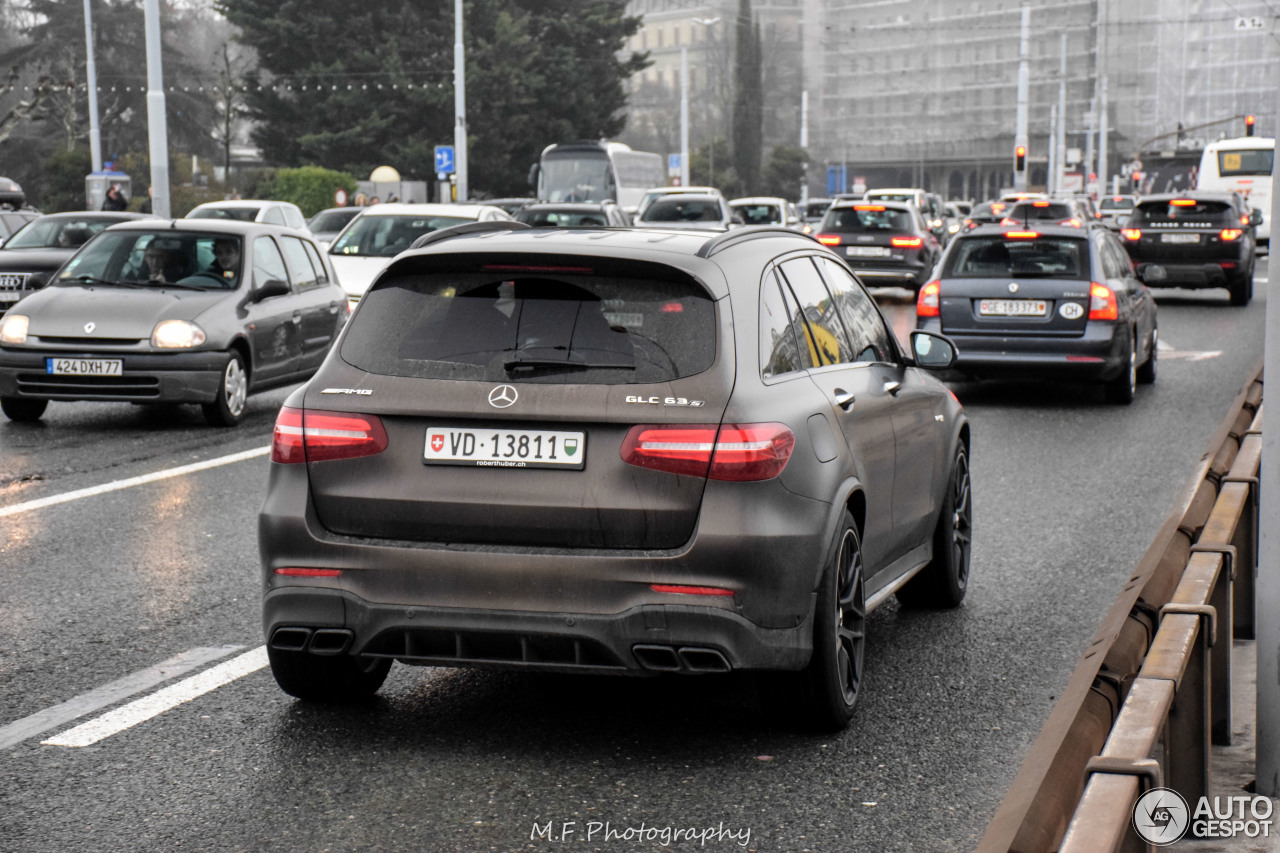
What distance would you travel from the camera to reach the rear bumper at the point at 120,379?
1209 cm

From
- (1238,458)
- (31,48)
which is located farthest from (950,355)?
(31,48)

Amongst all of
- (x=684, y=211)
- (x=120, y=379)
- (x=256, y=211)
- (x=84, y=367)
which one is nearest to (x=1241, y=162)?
(x=684, y=211)

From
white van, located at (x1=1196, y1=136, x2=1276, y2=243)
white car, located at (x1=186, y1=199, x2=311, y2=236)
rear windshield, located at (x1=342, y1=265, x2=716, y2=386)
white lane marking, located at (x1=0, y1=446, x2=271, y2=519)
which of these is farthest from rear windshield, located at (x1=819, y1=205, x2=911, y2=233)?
white van, located at (x1=1196, y1=136, x2=1276, y2=243)

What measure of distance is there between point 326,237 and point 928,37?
4360 inches

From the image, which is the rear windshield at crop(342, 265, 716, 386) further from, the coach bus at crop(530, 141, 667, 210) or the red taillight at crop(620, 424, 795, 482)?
Result: the coach bus at crop(530, 141, 667, 210)

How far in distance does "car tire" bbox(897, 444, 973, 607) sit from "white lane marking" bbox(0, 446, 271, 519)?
473cm

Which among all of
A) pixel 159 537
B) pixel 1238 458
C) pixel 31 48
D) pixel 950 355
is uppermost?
pixel 31 48

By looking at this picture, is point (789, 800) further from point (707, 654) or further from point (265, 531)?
point (265, 531)

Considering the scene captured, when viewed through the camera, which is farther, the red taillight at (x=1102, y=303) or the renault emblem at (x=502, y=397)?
the red taillight at (x=1102, y=303)

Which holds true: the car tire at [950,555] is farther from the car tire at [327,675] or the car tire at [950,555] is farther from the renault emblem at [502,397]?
the renault emblem at [502,397]

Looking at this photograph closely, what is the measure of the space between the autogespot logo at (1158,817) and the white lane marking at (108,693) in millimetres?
3261

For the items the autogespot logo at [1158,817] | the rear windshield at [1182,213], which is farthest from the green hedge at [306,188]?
the autogespot logo at [1158,817]

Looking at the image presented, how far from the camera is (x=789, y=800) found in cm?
450

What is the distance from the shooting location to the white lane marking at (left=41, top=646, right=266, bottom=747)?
5047 millimetres
